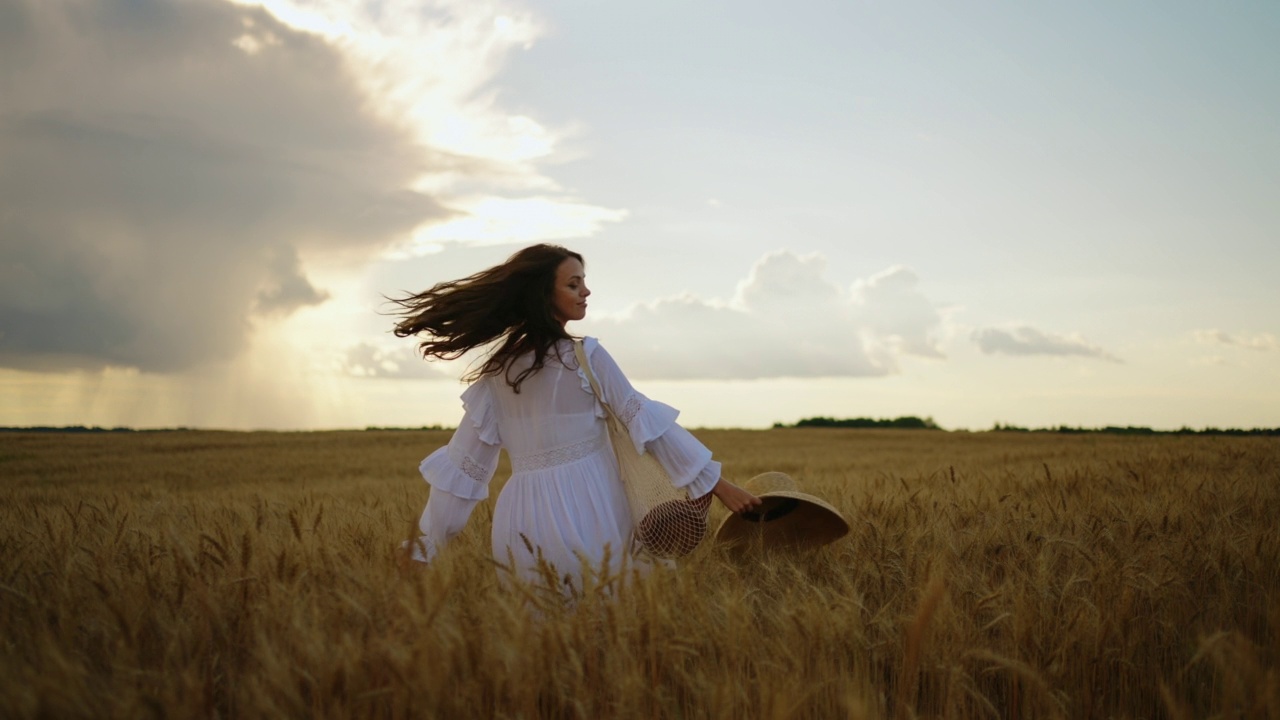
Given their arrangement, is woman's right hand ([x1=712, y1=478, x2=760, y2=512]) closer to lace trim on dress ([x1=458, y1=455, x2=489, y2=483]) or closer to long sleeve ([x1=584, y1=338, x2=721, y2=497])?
long sleeve ([x1=584, y1=338, x2=721, y2=497])

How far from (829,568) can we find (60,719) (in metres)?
3.05

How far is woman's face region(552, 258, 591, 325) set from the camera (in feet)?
11.4

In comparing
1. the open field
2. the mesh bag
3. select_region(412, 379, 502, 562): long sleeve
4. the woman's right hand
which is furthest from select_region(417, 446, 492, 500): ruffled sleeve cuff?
the woman's right hand

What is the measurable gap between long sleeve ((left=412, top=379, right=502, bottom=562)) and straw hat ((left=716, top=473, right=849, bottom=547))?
1200 millimetres

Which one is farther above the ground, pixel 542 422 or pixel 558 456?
pixel 542 422

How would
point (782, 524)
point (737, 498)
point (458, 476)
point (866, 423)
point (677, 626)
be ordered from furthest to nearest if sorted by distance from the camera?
point (866, 423)
point (782, 524)
point (458, 476)
point (737, 498)
point (677, 626)

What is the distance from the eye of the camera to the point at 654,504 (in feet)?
11.1

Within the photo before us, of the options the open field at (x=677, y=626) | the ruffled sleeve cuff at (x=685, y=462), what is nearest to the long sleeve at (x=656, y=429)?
the ruffled sleeve cuff at (x=685, y=462)

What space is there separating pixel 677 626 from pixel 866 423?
3267 cm

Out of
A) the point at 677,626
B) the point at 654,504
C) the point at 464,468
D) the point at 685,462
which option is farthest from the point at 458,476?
the point at 677,626

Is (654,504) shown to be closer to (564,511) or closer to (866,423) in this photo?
(564,511)

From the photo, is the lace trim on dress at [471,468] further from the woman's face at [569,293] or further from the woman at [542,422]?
the woman's face at [569,293]

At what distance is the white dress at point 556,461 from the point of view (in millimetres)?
3350

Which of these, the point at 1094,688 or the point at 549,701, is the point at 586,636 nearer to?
the point at 549,701
